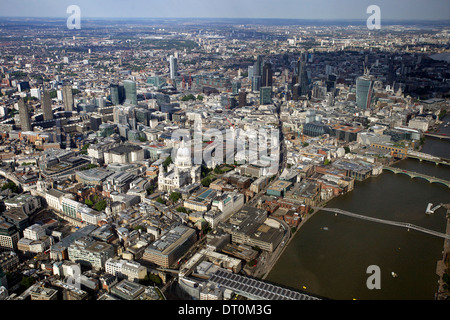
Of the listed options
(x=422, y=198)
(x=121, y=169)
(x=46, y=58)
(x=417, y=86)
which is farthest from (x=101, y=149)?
(x=46, y=58)

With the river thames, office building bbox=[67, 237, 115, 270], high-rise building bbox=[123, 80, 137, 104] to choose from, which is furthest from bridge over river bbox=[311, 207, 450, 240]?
high-rise building bbox=[123, 80, 137, 104]

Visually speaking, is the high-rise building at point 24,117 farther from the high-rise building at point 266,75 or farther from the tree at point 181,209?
the high-rise building at point 266,75

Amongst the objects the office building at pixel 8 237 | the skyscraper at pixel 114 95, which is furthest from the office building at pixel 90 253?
the skyscraper at pixel 114 95

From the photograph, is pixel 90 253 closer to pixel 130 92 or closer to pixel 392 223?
pixel 392 223

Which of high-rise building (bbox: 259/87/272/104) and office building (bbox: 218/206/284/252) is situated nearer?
office building (bbox: 218/206/284/252)

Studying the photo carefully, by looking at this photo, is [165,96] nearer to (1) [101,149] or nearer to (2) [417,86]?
(1) [101,149]

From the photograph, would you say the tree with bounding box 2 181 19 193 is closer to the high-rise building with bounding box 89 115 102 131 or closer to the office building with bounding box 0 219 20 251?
A: the office building with bounding box 0 219 20 251

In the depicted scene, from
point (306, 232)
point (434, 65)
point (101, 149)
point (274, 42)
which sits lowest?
point (306, 232)
